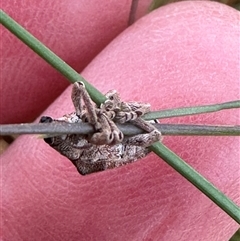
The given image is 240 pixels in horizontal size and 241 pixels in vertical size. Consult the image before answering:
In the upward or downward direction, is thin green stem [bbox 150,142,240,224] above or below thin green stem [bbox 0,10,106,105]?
below

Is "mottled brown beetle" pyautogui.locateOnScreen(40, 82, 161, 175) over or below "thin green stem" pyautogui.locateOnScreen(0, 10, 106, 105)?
below

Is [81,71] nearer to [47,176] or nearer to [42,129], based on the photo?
[47,176]

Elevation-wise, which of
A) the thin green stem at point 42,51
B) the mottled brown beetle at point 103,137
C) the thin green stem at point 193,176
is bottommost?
the thin green stem at point 193,176

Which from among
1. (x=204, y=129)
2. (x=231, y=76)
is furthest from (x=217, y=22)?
(x=204, y=129)

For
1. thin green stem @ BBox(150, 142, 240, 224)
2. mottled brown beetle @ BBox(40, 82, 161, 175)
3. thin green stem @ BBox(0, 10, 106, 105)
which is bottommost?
thin green stem @ BBox(150, 142, 240, 224)

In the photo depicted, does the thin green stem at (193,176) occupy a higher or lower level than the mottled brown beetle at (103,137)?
lower
